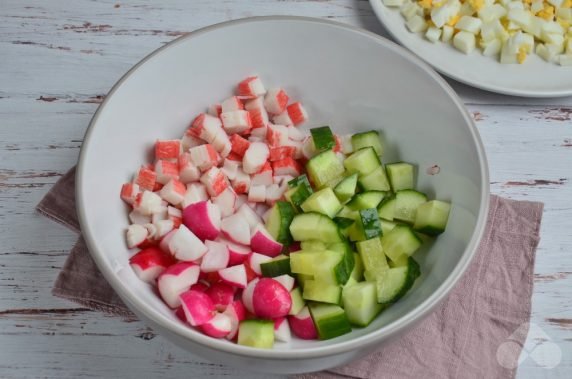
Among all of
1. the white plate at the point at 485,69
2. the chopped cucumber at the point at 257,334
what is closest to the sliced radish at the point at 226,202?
the chopped cucumber at the point at 257,334

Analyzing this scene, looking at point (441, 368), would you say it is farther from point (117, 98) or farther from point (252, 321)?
point (117, 98)

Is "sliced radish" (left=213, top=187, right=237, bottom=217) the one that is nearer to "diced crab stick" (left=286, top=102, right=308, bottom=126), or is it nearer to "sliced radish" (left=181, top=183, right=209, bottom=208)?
"sliced radish" (left=181, top=183, right=209, bottom=208)

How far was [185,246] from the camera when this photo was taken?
1438 millimetres

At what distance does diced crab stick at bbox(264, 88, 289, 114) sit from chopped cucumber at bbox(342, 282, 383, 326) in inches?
21.5

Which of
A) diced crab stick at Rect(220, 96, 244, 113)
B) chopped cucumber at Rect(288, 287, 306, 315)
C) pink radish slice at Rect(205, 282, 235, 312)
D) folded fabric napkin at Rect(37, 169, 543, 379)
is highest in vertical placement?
diced crab stick at Rect(220, 96, 244, 113)

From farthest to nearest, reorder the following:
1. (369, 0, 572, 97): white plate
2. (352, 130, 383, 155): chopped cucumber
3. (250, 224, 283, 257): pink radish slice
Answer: (369, 0, 572, 97): white plate, (352, 130, 383, 155): chopped cucumber, (250, 224, 283, 257): pink radish slice

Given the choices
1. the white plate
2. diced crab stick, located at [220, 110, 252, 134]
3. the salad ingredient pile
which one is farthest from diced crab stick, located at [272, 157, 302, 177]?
the white plate

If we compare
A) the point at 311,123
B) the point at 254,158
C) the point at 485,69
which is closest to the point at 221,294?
the point at 254,158

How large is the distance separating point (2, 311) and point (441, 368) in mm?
987

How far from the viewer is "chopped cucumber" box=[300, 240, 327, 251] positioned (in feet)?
4.78

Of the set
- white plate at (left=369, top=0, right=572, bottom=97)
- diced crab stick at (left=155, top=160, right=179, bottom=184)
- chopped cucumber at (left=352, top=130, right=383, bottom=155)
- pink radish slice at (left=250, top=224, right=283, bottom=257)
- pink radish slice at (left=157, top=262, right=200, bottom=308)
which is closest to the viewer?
pink radish slice at (left=157, top=262, right=200, bottom=308)

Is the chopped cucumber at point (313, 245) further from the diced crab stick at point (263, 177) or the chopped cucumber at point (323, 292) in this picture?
the diced crab stick at point (263, 177)

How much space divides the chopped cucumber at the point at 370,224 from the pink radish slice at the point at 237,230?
0.80ft

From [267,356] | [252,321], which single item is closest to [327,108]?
[252,321]
